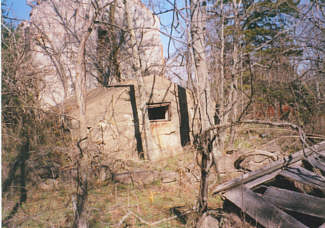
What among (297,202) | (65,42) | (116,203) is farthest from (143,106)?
(65,42)

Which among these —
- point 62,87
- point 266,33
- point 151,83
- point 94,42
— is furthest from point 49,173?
point 266,33

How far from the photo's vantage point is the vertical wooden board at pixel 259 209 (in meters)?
2.93

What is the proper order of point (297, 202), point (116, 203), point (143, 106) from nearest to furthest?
point (297, 202), point (116, 203), point (143, 106)

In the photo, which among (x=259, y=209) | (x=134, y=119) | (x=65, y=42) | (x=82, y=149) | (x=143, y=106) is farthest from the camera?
(x=65, y=42)

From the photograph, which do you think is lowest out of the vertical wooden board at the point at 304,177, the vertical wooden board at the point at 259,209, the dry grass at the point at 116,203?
the dry grass at the point at 116,203

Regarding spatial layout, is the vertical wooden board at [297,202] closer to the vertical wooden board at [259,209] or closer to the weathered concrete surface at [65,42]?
the vertical wooden board at [259,209]

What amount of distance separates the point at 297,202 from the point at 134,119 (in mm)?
6021

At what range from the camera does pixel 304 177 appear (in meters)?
3.50

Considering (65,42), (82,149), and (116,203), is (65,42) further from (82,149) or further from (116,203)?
(82,149)

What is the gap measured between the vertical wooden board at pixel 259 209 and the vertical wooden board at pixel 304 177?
65 centimetres

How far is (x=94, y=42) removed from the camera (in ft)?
44.6

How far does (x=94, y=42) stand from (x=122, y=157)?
8.30 metres

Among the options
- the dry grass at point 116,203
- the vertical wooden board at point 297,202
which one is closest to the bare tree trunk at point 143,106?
the dry grass at point 116,203

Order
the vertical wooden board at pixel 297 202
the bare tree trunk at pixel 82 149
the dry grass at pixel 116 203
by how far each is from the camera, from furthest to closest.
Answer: the dry grass at pixel 116 203 < the bare tree trunk at pixel 82 149 < the vertical wooden board at pixel 297 202
